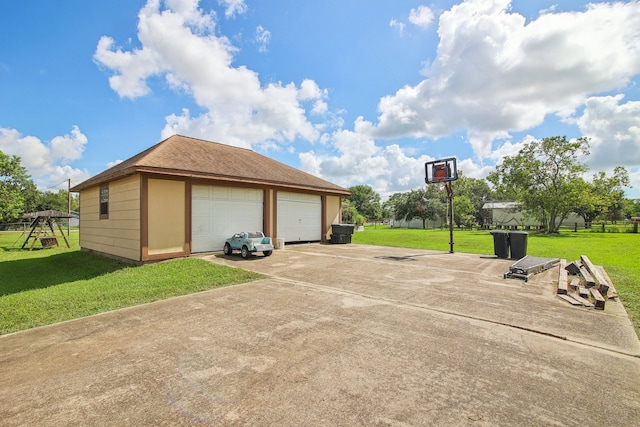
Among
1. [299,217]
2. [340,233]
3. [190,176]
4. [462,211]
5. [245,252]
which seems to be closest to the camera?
[190,176]

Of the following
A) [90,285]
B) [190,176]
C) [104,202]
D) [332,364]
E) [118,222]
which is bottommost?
[90,285]

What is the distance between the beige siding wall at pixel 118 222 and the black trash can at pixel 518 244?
13.4 metres

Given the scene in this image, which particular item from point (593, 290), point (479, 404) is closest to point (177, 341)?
point (479, 404)

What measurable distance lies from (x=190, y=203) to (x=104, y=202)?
497 centimetres

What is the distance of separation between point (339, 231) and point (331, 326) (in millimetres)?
11955

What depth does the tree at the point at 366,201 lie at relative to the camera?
279ft

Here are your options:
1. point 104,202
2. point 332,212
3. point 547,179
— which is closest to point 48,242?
point 104,202

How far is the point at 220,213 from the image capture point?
→ 12.2 meters

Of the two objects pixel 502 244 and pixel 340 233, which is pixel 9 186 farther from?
pixel 502 244

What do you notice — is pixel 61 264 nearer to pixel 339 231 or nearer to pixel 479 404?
pixel 339 231

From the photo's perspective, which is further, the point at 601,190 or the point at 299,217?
the point at 601,190

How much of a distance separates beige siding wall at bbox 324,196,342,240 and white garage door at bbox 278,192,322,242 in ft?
1.79

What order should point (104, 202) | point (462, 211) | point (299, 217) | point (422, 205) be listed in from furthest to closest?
point (422, 205), point (462, 211), point (299, 217), point (104, 202)

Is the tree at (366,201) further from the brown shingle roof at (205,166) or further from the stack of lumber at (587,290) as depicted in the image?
the stack of lumber at (587,290)
